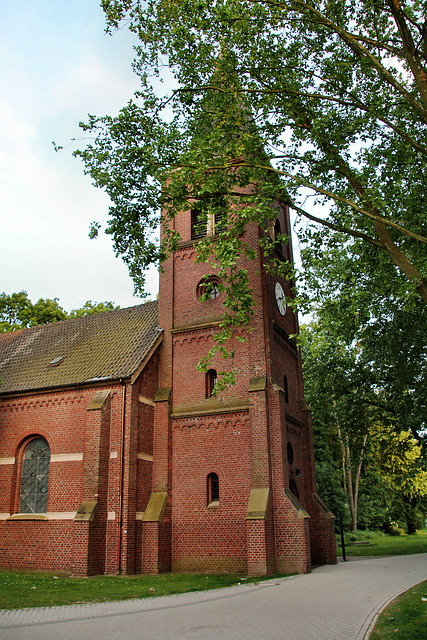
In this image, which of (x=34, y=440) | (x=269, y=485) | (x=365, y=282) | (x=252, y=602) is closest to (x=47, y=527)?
(x=34, y=440)

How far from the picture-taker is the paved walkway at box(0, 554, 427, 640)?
7.60m

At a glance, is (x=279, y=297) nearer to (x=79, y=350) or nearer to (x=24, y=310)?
(x=79, y=350)

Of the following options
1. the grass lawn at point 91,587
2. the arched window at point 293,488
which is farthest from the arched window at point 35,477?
the arched window at point 293,488

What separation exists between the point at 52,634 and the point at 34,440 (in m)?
12.2

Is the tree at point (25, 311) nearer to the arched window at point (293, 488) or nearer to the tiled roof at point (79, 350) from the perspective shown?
the tiled roof at point (79, 350)

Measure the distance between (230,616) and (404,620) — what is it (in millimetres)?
2866

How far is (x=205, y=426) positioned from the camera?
1706cm

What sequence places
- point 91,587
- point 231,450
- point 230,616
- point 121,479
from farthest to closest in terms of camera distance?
point 231,450
point 121,479
point 91,587
point 230,616

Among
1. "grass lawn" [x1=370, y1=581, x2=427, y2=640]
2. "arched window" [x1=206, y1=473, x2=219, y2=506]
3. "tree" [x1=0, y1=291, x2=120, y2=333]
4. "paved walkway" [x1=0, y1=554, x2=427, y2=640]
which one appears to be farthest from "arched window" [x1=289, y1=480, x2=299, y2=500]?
"tree" [x1=0, y1=291, x2=120, y2=333]

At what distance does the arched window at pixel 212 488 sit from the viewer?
1650 centimetres

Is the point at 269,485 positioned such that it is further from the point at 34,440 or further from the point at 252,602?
the point at 34,440

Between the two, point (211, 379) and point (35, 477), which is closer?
point (211, 379)

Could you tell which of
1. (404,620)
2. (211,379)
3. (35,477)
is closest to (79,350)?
(35,477)

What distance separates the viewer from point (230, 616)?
888 centimetres
